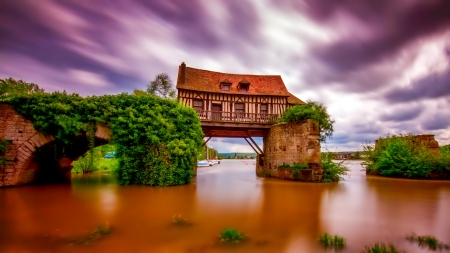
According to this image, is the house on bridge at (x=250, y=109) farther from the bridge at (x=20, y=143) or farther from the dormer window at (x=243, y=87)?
the bridge at (x=20, y=143)

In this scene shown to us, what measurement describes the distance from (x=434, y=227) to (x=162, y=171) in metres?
8.75

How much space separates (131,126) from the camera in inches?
369

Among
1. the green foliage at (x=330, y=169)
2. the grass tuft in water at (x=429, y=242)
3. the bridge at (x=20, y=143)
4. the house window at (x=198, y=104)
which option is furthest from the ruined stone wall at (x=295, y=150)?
the bridge at (x=20, y=143)

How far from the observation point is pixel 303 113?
1221 centimetres

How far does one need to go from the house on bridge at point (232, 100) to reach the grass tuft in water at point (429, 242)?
11.9 metres

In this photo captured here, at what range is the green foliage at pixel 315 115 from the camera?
39.7ft

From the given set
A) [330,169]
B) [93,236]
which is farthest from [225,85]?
[93,236]

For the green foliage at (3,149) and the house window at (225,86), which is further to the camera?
the house window at (225,86)

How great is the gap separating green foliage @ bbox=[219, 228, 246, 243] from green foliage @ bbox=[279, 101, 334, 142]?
9800 mm

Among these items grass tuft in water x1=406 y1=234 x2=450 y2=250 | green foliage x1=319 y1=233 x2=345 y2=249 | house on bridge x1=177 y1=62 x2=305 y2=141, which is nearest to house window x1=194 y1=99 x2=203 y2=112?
house on bridge x1=177 y1=62 x2=305 y2=141

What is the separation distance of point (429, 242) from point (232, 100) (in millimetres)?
14423

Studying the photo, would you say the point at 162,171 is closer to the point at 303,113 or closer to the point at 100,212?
the point at 100,212

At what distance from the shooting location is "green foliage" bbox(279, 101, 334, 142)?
12094 mm

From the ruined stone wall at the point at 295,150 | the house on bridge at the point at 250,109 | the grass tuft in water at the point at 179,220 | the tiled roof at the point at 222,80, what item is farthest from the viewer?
the tiled roof at the point at 222,80
